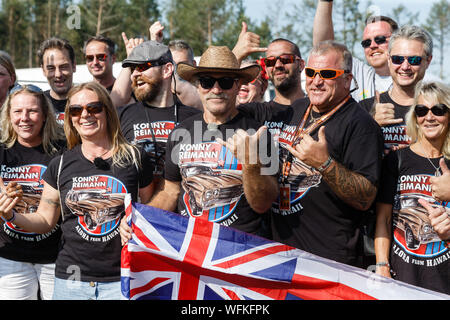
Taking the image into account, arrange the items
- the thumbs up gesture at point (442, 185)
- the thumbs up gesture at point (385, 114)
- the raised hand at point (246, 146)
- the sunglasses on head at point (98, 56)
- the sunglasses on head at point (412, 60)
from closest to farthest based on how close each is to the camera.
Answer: the raised hand at point (246, 146) < the thumbs up gesture at point (442, 185) < the thumbs up gesture at point (385, 114) < the sunglasses on head at point (412, 60) < the sunglasses on head at point (98, 56)

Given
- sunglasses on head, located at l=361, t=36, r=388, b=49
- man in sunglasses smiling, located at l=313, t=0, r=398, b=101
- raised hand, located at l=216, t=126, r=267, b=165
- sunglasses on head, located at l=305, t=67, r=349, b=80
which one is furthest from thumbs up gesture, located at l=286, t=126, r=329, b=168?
sunglasses on head, located at l=361, t=36, r=388, b=49

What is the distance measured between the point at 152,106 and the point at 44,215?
137 centimetres

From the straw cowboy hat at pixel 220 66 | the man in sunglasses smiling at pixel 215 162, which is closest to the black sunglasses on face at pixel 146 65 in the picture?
the straw cowboy hat at pixel 220 66

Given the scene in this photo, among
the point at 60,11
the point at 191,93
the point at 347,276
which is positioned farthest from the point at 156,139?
the point at 60,11

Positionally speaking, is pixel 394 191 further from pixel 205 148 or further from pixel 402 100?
pixel 205 148

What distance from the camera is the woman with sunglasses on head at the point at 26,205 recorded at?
4145mm

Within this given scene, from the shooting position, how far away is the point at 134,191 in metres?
3.81

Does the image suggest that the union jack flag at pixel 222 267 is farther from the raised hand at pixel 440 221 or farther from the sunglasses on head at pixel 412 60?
the sunglasses on head at pixel 412 60

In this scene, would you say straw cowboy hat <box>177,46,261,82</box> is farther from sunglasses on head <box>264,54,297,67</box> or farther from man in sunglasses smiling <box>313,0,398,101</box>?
man in sunglasses smiling <box>313,0,398,101</box>

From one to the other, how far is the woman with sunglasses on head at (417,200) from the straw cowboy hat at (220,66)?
1.25 metres

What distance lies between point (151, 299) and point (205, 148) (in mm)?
1139

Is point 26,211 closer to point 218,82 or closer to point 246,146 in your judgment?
point 218,82

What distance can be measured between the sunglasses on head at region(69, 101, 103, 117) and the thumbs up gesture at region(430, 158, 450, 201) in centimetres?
248

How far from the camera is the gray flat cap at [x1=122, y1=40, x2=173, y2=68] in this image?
4656 millimetres
